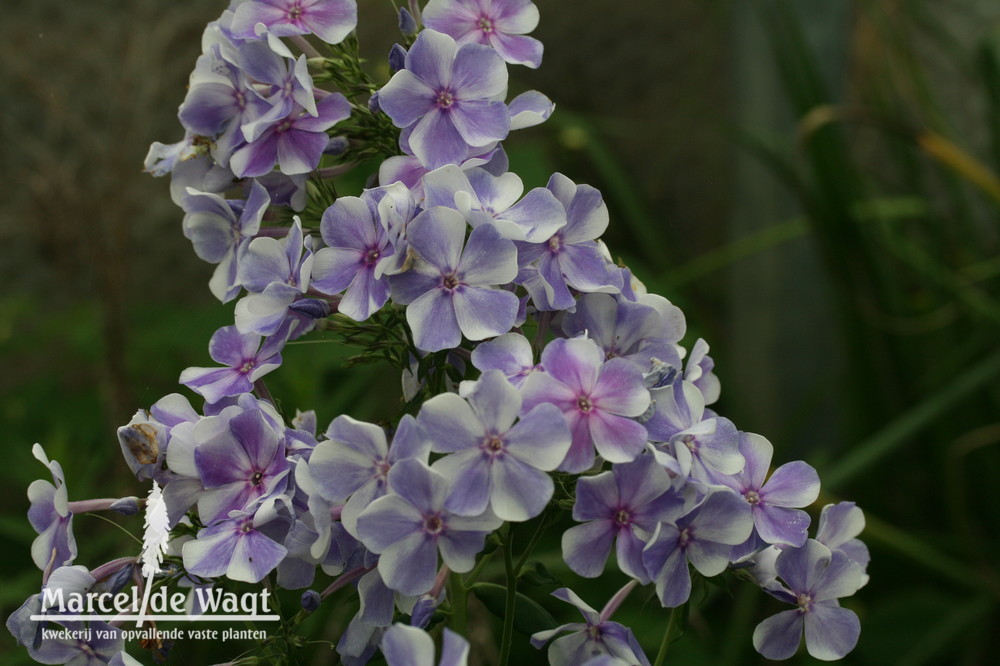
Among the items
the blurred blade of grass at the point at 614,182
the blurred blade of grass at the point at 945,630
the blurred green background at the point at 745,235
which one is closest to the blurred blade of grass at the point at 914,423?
the blurred green background at the point at 745,235

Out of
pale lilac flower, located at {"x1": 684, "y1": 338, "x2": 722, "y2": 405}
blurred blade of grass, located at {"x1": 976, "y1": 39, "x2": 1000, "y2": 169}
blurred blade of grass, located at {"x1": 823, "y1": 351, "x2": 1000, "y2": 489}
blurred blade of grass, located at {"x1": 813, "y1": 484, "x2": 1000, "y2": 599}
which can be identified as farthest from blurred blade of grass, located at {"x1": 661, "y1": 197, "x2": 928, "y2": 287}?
pale lilac flower, located at {"x1": 684, "y1": 338, "x2": 722, "y2": 405}

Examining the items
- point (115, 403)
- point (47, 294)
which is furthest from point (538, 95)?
point (47, 294)

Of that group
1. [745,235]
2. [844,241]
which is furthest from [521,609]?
[745,235]

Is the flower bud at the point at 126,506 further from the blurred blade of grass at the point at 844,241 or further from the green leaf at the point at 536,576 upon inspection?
the blurred blade of grass at the point at 844,241

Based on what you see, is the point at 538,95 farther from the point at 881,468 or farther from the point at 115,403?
the point at 881,468

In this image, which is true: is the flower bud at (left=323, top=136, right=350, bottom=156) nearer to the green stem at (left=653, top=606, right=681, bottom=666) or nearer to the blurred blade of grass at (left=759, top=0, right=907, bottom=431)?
the green stem at (left=653, top=606, right=681, bottom=666)

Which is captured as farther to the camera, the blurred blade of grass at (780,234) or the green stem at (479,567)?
the blurred blade of grass at (780,234)

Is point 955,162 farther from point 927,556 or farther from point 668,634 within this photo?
point 668,634
